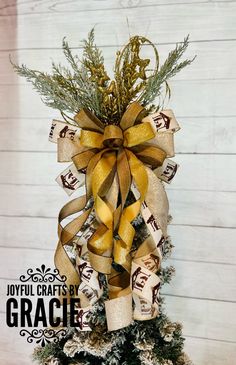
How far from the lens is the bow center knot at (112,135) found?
0.82m

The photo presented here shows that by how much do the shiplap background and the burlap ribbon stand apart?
0.40 meters

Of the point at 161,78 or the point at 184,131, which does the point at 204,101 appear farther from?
the point at 161,78

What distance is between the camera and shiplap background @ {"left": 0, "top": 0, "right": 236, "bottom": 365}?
4.05 feet

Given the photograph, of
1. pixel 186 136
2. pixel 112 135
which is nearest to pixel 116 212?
pixel 112 135

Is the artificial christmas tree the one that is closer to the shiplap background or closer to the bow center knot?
the bow center knot

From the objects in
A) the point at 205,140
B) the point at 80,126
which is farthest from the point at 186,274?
the point at 80,126

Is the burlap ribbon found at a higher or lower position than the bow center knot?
lower

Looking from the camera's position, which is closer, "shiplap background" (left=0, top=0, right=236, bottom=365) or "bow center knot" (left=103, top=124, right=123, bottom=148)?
"bow center knot" (left=103, top=124, right=123, bottom=148)

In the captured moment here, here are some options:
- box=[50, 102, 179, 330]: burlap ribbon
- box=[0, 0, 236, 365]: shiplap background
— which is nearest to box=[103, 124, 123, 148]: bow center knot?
box=[50, 102, 179, 330]: burlap ribbon

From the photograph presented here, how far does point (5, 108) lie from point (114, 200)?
71 centimetres

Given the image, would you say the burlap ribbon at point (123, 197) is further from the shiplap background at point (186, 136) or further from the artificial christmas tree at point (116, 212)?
the shiplap background at point (186, 136)

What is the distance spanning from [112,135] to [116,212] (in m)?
0.15

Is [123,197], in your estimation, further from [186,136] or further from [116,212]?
[186,136]

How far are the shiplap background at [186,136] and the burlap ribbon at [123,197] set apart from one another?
403mm
